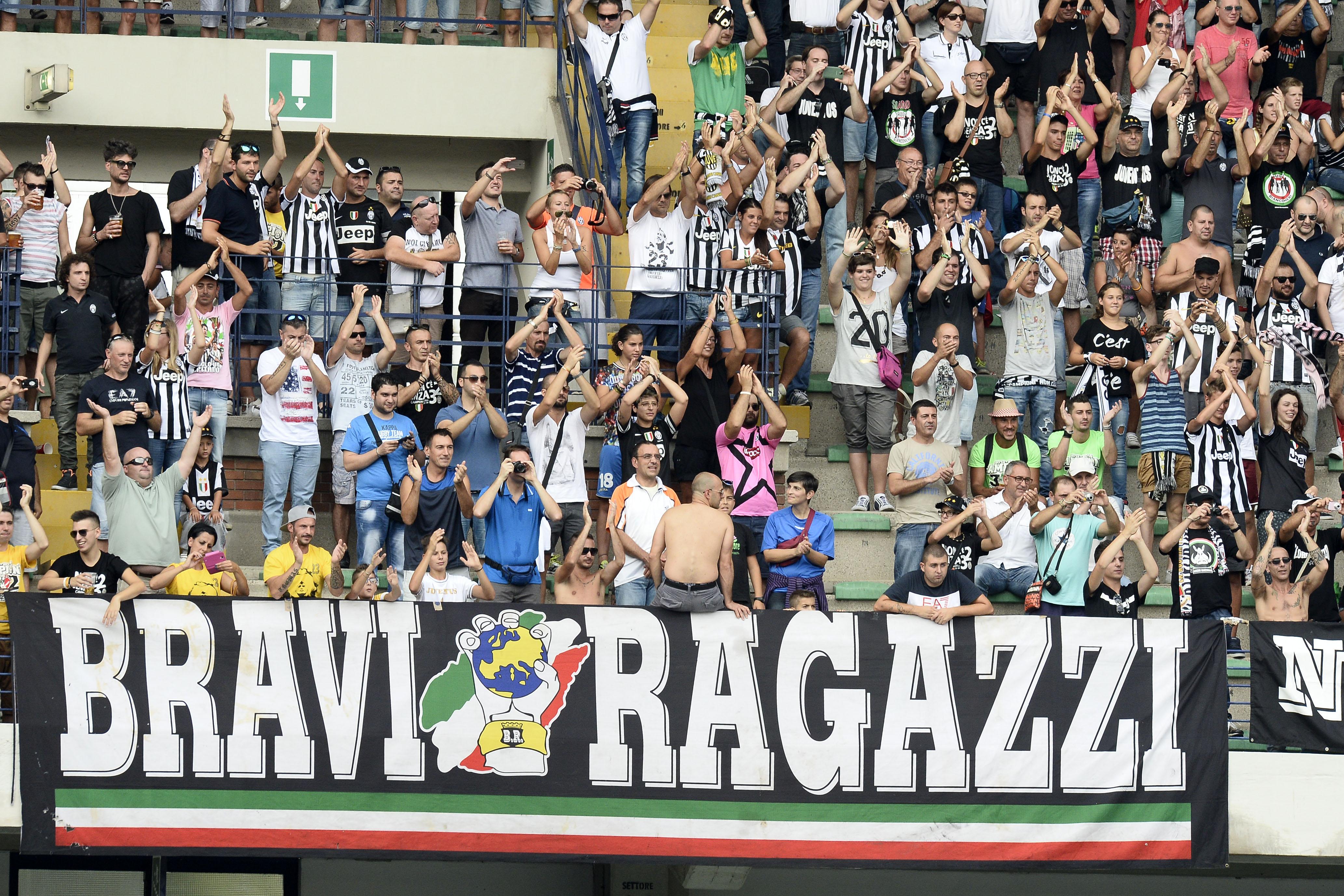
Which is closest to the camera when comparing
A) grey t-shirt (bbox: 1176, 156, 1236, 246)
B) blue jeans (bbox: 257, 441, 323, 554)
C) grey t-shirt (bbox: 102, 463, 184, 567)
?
grey t-shirt (bbox: 102, 463, 184, 567)

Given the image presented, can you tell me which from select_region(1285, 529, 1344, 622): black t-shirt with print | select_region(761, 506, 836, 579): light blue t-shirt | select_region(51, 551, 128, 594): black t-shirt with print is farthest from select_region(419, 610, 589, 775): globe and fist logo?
select_region(1285, 529, 1344, 622): black t-shirt with print

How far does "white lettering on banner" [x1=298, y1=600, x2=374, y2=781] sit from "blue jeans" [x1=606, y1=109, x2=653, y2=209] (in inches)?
219

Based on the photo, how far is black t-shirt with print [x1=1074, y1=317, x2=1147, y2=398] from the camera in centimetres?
1534

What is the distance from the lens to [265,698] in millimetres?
12156

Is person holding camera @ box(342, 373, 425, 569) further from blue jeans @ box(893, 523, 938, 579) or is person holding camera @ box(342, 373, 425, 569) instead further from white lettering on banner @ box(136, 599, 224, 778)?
blue jeans @ box(893, 523, 938, 579)

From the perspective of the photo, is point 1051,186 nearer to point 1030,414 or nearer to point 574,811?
point 1030,414

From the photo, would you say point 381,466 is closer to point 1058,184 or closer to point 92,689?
point 92,689

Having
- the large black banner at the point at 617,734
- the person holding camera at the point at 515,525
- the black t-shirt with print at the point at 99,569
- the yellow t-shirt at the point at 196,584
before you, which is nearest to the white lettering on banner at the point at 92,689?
the large black banner at the point at 617,734

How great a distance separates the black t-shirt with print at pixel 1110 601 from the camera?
13516mm

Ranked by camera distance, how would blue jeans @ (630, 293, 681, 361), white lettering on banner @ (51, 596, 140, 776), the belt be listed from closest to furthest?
white lettering on banner @ (51, 596, 140, 776) < the belt < blue jeans @ (630, 293, 681, 361)

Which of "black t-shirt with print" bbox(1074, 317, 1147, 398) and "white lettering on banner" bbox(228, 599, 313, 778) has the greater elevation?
"black t-shirt with print" bbox(1074, 317, 1147, 398)

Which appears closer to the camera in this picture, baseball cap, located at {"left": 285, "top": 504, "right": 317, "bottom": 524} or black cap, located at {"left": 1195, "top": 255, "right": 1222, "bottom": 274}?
baseball cap, located at {"left": 285, "top": 504, "right": 317, "bottom": 524}

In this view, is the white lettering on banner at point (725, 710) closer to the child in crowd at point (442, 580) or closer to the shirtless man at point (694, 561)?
the shirtless man at point (694, 561)

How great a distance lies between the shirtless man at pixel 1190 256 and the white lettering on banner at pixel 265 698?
314 inches
